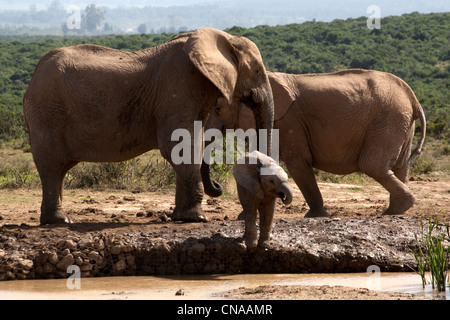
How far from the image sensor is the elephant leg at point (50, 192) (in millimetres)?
9133

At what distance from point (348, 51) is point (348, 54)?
0.68 m

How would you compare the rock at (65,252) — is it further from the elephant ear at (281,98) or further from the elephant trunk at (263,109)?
the elephant ear at (281,98)

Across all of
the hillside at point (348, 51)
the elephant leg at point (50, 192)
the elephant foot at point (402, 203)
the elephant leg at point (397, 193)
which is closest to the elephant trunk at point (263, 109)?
the elephant leg at point (397, 193)

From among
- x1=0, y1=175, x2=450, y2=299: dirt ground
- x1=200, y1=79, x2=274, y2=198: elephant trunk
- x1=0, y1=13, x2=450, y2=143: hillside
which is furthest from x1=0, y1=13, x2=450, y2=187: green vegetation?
x1=200, y1=79, x2=274, y2=198: elephant trunk

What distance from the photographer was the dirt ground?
8.15 m

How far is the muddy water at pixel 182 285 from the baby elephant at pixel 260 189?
0.46 meters

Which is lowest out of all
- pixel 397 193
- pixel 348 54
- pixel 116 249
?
pixel 116 249

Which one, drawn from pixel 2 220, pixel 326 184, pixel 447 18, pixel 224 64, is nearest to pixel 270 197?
pixel 224 64

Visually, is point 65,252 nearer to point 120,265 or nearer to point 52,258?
point 52,258

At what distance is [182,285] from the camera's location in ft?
24.5

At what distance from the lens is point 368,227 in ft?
28.8
